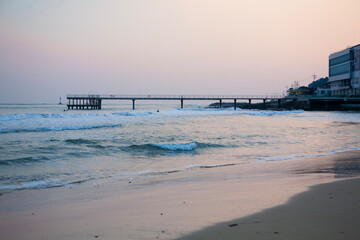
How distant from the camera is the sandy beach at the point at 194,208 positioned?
12.2ft

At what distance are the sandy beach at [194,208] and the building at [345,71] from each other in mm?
62801

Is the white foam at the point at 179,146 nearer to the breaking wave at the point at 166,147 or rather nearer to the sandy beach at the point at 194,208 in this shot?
the breaking wave at the point at 166,147

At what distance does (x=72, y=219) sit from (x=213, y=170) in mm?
4651

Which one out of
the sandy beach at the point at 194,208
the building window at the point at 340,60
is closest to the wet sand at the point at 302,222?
the sandy beach at the point at 194,208

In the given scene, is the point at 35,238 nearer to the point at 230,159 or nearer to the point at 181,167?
the point at 181,167

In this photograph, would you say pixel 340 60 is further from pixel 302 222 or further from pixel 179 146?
pixel 302 222

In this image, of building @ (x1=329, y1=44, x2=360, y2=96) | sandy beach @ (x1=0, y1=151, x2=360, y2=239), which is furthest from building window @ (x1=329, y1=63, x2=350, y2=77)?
sandy beach @ (x1=0, y1=151, x2=360, y2=239)

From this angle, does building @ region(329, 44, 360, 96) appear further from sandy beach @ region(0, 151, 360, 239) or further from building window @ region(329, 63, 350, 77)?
sandy beach @ region(0, 151, 360, 239)

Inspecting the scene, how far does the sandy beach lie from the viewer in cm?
371

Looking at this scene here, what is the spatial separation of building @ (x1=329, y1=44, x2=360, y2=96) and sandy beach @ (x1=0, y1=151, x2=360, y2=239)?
206ft

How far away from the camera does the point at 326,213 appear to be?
A: 423cm

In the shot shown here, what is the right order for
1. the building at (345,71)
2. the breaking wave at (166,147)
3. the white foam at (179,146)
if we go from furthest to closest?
1. the building at (345,71)
2. the white foam at (179,146)
3. the breaking wave at (166,147)

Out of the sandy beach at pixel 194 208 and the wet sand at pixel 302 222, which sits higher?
the wet sand at pixel 302 222

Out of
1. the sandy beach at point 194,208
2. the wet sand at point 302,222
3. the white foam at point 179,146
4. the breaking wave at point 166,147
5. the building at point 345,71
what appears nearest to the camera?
the wet sand at point 302,222
